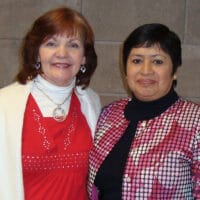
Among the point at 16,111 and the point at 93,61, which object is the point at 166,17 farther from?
the point at 16,111

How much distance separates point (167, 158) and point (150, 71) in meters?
0.33

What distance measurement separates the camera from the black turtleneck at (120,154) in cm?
146

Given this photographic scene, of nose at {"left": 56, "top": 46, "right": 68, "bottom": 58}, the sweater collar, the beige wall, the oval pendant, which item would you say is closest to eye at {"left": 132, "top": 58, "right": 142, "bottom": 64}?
the sweater collar

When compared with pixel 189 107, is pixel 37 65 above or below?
above

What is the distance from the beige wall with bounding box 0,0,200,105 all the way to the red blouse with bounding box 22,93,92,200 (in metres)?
0.69

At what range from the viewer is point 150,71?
1.46 metres

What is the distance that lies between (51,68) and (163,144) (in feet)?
1.83

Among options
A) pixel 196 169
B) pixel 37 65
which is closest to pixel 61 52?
pixel 37 65

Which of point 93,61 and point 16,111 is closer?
point 16,111

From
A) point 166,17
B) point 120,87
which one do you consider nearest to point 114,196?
point 120,87

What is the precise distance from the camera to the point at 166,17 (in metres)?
2.17

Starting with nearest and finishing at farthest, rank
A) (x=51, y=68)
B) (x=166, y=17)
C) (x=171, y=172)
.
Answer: (x=171, y=172), (x=51, y=68), (x=166, y=17)

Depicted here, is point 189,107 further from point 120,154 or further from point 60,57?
point 60,57

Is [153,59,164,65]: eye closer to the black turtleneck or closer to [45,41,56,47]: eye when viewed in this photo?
the black turtleneck
